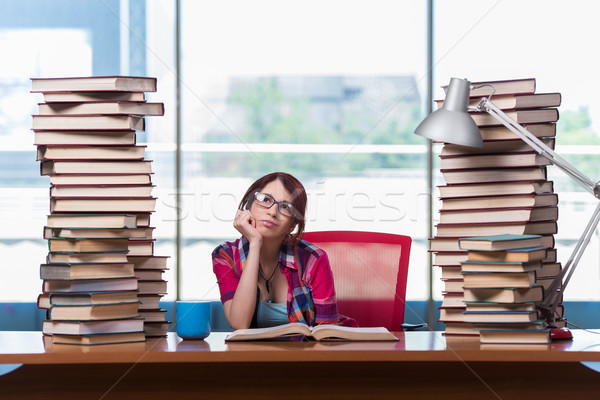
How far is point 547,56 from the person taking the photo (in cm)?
377

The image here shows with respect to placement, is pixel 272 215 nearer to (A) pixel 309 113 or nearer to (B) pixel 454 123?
(B) pixel 454 123

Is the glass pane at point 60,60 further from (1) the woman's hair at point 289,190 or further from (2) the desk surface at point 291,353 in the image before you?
(2) the desk surface at point 291,353

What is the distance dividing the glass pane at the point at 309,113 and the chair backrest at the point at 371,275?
4.74ft

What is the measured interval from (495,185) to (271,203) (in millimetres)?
674

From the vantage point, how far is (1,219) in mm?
3838

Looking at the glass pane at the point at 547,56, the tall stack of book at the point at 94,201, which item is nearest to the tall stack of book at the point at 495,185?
the tall stack of book at the point at 94,201

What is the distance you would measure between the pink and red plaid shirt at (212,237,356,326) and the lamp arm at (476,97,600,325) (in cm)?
68

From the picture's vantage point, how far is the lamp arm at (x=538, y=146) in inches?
62.1

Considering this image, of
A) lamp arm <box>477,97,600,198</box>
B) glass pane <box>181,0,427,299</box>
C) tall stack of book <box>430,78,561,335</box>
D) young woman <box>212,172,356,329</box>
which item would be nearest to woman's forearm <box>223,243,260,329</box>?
young woman <box>212,172,356,329</box>

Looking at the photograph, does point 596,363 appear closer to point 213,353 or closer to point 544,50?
point 213,353

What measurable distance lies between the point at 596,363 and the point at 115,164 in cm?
136

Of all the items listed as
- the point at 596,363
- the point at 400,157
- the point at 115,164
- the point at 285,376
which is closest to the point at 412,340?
the point at 285,376

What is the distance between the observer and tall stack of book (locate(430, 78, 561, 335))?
1.72 metres

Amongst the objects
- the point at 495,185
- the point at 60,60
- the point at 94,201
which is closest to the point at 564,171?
the point at 495,185
